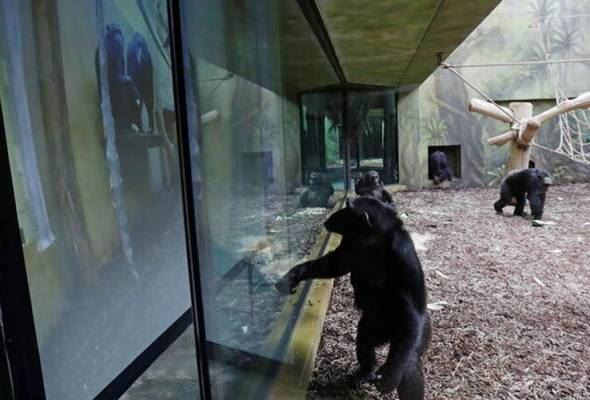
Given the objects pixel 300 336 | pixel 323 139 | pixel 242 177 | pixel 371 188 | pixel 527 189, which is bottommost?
pixel 300 336

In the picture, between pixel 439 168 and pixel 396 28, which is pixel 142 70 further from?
pixel 439 168

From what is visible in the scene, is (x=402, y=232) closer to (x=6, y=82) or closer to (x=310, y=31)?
(x=6, y=82)

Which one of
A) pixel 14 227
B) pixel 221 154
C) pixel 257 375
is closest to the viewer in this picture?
pixel 14 227

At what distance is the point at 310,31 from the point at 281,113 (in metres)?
1.28

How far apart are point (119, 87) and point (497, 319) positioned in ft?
7.41

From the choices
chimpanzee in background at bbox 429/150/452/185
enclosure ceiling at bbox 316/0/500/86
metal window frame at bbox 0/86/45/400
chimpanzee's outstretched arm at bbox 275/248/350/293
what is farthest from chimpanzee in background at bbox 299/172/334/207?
chimpanzee in background at bbox 429/150/452/185

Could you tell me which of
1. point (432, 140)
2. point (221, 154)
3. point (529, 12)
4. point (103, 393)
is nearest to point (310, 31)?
point (221, 154)

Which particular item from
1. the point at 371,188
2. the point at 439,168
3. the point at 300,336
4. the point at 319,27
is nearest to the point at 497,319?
the point at 300,336

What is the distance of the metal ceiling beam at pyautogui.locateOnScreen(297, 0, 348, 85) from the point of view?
284cm

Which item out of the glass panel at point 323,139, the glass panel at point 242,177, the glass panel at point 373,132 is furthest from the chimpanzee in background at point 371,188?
the glass panel at point 242,177

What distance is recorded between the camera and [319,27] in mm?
3408

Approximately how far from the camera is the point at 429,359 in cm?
196

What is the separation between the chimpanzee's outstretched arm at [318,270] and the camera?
1.72m

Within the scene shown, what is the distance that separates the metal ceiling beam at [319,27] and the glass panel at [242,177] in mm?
597
